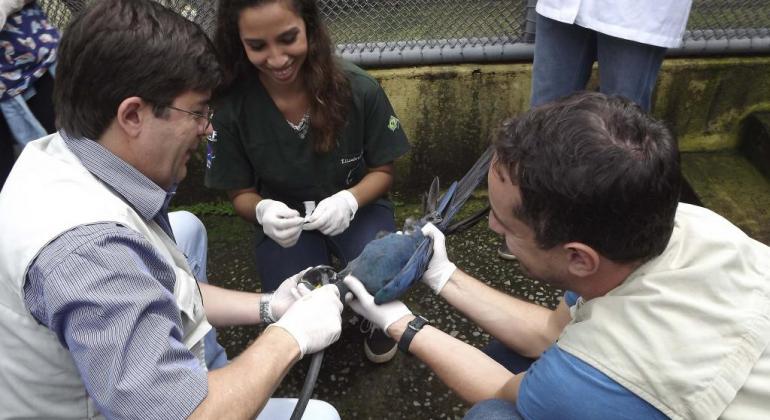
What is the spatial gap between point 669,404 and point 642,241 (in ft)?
0.96

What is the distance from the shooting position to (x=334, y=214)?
6.58 feet

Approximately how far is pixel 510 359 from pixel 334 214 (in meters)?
0.78

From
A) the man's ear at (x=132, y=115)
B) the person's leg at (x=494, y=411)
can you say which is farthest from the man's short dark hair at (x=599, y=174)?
the man's ear at (x=132, y=115)

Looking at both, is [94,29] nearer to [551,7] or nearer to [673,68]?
[551,7]

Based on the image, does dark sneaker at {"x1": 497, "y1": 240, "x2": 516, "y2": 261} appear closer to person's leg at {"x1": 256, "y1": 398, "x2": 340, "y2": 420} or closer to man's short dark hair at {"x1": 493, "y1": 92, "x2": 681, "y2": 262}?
person's leg at {"x1": 256, "y1": 398, "x2": 340, "y2": 420}

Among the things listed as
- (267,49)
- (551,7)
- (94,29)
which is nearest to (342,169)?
(267,49)

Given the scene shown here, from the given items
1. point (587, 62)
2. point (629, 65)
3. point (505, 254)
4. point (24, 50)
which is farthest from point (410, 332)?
point (24, 50)

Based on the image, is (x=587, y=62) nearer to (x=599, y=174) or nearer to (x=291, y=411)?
(x=599, y=174)

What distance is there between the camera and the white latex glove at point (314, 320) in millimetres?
1414

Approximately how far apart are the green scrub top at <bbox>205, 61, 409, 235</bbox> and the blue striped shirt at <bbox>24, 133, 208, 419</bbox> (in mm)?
1032

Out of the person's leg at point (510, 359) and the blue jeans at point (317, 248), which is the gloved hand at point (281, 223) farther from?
Answer: the person's leg at point (510, 359)

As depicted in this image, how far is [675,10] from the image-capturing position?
1.87 m

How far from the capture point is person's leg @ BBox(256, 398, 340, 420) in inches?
55.4

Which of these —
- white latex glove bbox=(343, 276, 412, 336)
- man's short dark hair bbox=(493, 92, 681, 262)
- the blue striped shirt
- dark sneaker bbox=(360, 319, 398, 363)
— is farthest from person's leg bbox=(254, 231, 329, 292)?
man's short dark hair bbox=(493, 92, 681, 262)
